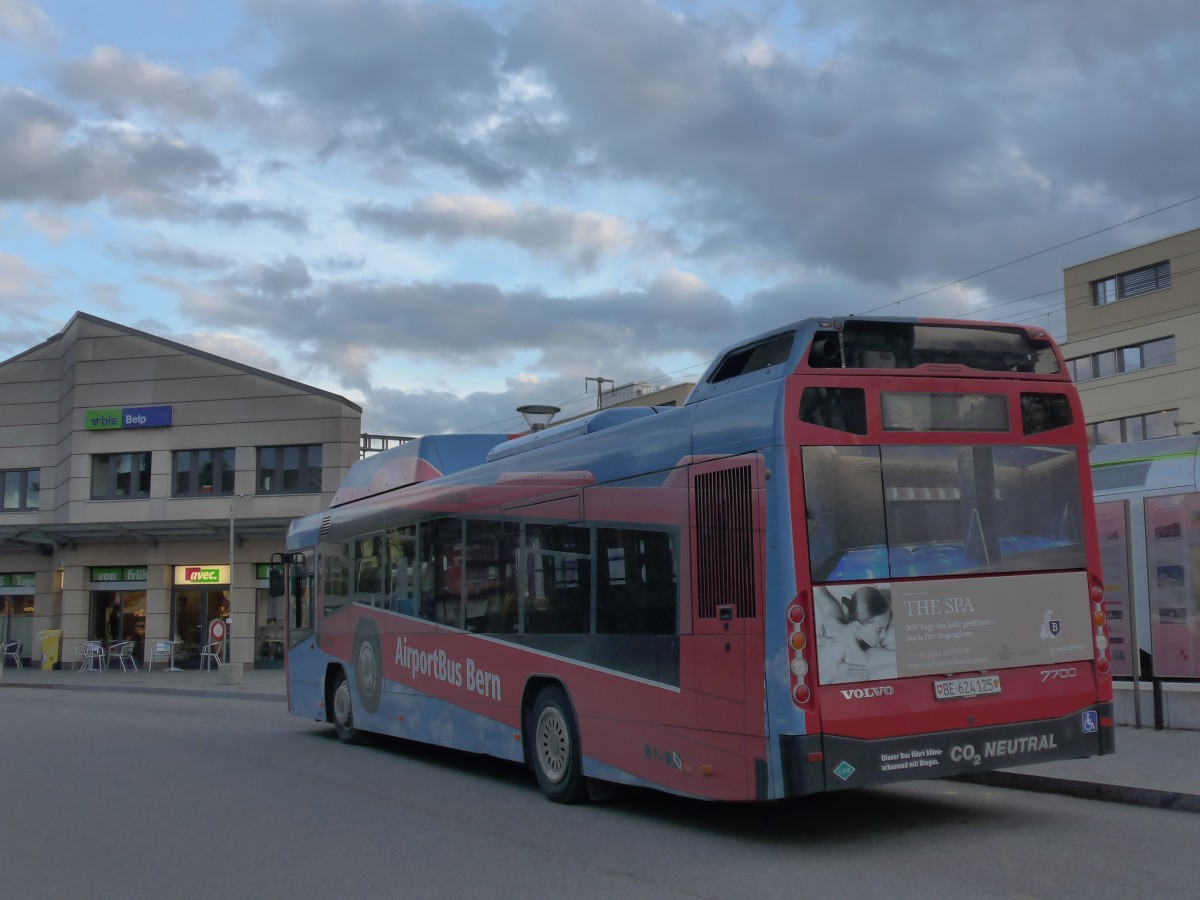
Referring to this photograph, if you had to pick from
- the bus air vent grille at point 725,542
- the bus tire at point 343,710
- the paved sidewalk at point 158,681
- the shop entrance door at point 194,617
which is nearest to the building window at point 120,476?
the shop entrance door at point 194,617

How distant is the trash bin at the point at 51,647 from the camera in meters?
37.9

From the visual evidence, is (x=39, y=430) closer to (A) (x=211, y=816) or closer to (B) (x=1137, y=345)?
(A) (x=211, y=816)

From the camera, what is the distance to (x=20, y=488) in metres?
40.4

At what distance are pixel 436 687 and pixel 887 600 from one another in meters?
6.29

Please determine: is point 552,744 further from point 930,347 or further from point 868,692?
point 930,347

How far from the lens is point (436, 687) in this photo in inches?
498

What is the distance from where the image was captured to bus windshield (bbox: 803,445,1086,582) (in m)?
7.58

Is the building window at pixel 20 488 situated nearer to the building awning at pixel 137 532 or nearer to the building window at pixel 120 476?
the building awning at pixel 137 532


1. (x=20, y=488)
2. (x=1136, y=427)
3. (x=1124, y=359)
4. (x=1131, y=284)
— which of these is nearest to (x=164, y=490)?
(x=20, y=488)

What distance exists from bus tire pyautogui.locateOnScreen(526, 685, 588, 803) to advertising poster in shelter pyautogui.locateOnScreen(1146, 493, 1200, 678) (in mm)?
7429

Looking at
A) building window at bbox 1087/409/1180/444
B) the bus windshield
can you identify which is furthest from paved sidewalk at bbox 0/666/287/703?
building window at bbox 1087/409/1180/444

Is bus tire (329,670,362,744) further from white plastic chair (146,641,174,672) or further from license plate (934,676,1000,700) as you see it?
white plastic chair (146,641,174,672)

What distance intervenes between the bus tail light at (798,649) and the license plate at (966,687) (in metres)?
0.96

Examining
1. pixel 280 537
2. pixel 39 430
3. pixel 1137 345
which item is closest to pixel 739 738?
pixel 280 537
